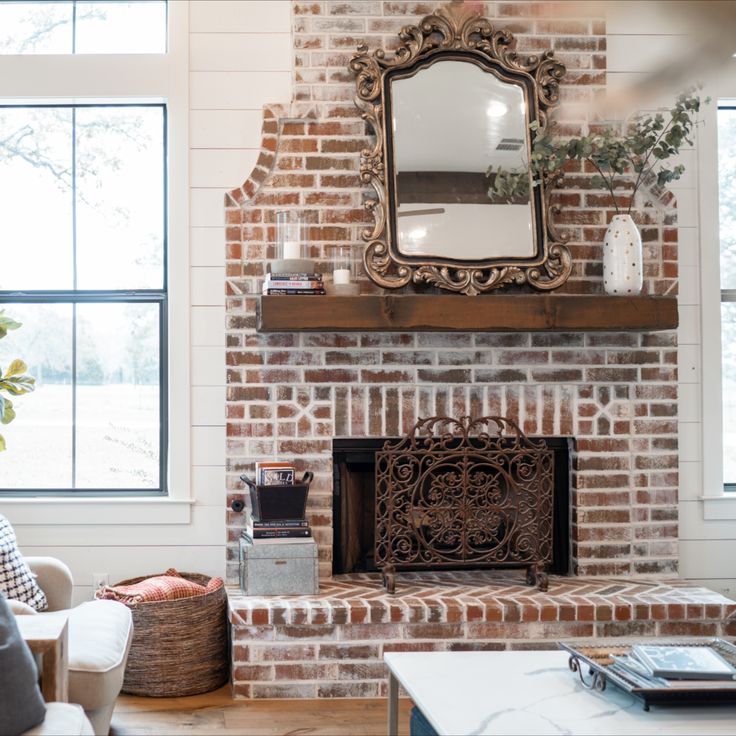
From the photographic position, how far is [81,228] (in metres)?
3.88

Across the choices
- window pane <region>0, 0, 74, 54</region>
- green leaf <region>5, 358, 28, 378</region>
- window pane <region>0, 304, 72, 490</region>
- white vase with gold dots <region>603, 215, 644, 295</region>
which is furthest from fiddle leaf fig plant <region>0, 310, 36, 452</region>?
white vase with gold dots <region>603, 215, 644, 295</region>

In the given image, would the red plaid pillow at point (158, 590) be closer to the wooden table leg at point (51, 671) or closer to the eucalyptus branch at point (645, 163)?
the wooden table leg at point (51, 671)

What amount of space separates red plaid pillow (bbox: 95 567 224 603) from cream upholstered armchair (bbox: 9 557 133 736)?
0.26 meters

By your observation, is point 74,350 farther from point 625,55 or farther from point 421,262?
point 625,55

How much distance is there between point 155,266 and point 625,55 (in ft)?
7.34

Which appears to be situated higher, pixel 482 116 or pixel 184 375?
pixel 482 116

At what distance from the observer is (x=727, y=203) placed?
4051 mm

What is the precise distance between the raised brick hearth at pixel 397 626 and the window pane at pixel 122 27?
2388mm

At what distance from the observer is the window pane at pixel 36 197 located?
12.7ft

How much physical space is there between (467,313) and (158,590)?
158 cm

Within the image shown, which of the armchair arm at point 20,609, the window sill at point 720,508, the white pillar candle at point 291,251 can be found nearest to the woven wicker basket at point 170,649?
the armchair arm at point 20,609

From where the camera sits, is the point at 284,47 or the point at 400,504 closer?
the point at 400,504

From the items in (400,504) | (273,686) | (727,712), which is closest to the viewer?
(727,712)

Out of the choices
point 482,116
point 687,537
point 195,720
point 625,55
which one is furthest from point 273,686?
point 625,55
